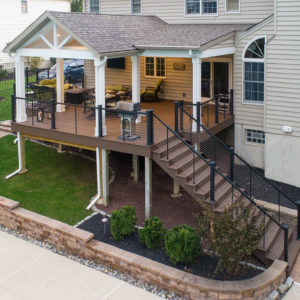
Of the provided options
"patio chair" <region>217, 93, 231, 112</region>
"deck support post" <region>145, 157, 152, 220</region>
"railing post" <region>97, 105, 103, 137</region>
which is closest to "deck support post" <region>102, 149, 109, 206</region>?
"railing post" <region>97, 105, 103, 137</region>

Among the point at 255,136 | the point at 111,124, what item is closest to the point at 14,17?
the point at 111,124

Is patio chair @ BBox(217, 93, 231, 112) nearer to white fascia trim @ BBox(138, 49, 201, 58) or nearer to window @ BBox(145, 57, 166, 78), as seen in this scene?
window @ BBox(145, 57, 166, 78)

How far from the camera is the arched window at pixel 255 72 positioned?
46.9 ft

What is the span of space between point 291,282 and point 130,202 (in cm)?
516

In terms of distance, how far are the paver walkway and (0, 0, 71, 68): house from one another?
94.4ft

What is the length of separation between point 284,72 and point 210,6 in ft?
14.7

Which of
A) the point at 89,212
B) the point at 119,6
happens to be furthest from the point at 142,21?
the point at 89,212

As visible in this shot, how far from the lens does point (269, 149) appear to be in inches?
553

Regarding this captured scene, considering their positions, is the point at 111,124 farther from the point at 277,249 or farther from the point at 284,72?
the point at 277,249

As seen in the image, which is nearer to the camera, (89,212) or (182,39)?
(89,212)

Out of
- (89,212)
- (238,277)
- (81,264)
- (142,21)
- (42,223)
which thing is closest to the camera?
(238,277)

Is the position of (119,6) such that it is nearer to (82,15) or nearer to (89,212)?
(82,15)

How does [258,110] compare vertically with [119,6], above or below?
below

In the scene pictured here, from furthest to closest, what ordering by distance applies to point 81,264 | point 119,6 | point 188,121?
point 119,6, point 188,121, point 81,264
